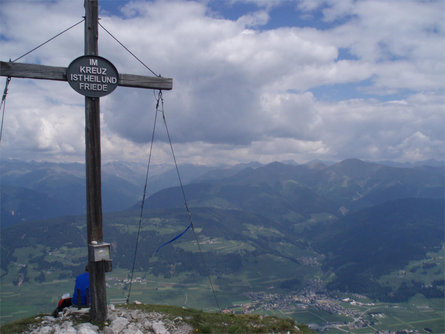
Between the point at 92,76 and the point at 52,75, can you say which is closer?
the point at 52,75

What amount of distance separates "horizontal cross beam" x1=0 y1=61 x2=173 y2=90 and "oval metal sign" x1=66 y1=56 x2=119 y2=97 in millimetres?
226

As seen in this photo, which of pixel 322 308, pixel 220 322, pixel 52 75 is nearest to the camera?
pixel 52 75

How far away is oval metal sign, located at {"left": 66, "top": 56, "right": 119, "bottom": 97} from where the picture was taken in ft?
33.1

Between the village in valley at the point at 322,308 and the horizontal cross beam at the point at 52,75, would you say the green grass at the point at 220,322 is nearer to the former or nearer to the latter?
the horizontal cross beam at the point at 52,75

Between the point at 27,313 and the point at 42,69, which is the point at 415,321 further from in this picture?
the point at 42,69

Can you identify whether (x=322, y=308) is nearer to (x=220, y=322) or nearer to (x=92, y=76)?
(x=220, y=322)

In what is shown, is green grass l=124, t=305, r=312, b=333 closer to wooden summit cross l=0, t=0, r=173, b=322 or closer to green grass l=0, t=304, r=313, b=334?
green grass l=0, t=304, r=313, b=334

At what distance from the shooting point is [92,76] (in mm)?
10281

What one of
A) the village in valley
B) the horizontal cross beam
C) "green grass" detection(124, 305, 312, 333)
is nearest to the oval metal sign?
the horizontal cross beam

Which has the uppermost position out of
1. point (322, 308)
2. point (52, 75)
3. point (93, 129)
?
point (52, 75)

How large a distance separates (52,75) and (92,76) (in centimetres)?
110

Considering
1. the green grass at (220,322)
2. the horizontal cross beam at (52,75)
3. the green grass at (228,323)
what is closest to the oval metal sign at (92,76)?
the horizontal cross beam at (52,75)

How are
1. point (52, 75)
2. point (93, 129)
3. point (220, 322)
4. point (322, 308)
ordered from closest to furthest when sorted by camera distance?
point (52, 75) < point (93, 129) < point (220, 322) < point (322, 308)

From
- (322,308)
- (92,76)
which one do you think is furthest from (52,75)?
(322,308)
